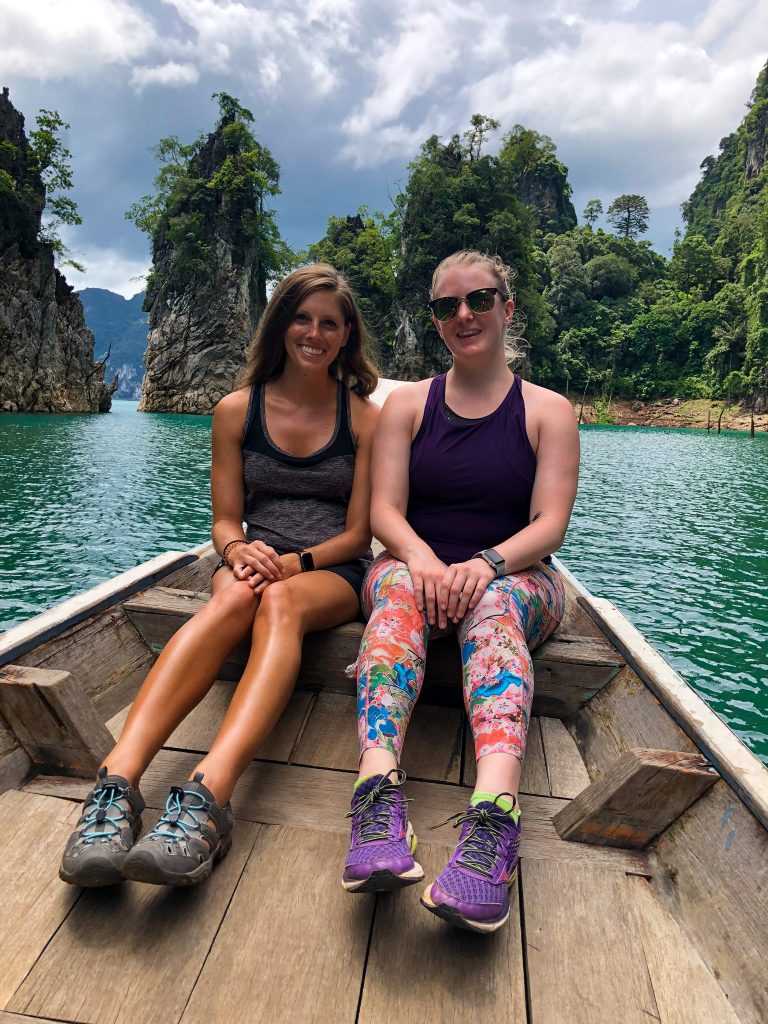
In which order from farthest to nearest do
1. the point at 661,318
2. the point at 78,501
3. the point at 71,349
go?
the point at 661,318
the point at 71,349
the point at 78,501

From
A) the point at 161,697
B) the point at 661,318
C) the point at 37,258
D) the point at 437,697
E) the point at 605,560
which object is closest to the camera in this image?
the point at 161,697

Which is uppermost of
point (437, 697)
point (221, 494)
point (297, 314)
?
point (297, 314)

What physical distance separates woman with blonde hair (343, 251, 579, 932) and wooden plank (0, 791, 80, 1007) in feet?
1.91

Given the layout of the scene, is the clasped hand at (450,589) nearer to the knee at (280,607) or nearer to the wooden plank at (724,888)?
the knee at (280,607)

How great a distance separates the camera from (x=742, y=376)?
46781mm

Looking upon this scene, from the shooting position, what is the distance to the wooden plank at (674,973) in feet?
3.47

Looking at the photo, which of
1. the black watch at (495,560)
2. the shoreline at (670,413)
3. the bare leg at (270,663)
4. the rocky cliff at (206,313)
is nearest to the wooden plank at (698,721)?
the black watch at (495,560)

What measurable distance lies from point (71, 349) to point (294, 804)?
3991 centimetres

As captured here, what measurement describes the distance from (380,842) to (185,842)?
395 mm

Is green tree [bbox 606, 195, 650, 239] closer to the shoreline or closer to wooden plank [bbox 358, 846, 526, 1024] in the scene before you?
the shoreline

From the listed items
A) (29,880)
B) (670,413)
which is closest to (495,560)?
(29,880)

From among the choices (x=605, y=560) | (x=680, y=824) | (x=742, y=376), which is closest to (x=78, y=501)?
(x=605, y=560)

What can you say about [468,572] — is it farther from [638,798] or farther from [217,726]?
[217,726]

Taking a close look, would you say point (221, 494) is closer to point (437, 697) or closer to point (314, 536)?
point (314, 536)
